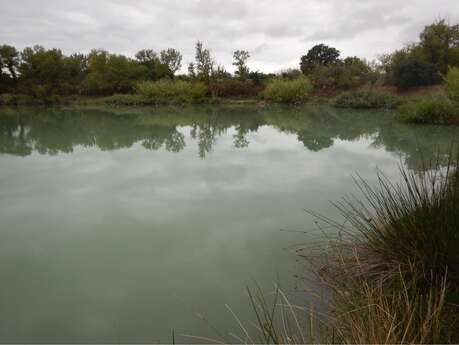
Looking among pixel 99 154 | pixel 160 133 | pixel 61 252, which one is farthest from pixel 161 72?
pixel 61 252

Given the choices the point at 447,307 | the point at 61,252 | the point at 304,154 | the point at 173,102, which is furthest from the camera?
the point at 173,102

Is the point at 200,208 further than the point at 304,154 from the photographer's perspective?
No

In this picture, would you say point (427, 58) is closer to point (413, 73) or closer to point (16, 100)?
point (413, 73)

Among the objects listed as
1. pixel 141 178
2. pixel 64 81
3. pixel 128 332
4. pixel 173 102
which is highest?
pixel 64 81

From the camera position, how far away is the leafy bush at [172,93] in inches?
1109

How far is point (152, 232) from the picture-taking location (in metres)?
2.90

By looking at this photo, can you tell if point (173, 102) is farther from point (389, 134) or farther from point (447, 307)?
point (447, 307)

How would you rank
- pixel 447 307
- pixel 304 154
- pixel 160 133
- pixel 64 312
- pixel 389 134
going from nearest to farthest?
pixel 447 307 → pixel 64 312 → pixel 304 154 → pixel 389 134 → pixel 160 133

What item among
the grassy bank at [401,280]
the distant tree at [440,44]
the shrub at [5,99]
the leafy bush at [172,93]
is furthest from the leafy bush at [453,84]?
the shrub at [5,99]

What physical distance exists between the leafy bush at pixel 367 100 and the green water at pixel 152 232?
1359 cm

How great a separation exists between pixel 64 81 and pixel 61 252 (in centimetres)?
3703

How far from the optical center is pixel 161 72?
35.2m

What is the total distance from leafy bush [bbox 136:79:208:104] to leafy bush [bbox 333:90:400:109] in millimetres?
13198

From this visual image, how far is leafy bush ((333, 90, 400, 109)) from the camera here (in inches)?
729
